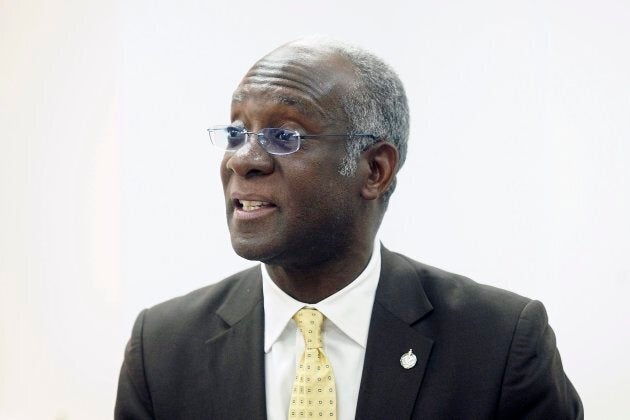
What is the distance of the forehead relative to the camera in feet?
5.61

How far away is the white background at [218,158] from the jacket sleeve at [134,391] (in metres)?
0.81

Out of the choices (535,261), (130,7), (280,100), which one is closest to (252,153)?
(280,100)

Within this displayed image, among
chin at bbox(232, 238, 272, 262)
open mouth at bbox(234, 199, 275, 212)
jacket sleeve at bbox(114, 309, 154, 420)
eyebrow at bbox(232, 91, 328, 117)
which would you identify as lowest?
jacket sleeve at bbox(114, 309, 154, 420)

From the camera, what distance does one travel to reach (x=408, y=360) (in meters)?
1.77

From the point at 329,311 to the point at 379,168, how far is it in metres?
0.32

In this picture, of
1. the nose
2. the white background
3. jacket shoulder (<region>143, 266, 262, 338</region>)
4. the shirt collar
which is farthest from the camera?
the white background

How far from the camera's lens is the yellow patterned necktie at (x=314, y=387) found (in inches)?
67.8

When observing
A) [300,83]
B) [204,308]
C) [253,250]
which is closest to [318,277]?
[253,250]

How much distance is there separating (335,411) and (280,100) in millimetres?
615

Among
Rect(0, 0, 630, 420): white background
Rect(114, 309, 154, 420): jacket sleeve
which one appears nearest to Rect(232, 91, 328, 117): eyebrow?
Rect(114, 309, 154, 420): jacket sleeve

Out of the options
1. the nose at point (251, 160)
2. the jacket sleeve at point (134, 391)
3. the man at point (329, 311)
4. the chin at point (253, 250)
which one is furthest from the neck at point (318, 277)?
the jacket sleeve at point (134, 391)

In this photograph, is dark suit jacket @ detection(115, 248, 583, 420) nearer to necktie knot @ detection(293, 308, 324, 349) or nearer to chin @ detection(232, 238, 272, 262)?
necktie knot @ detection(293, 308, 324, 349)

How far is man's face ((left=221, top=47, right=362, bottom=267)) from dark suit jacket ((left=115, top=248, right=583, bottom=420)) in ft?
0.74

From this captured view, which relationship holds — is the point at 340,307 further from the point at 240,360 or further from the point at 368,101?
the point at 368,101
